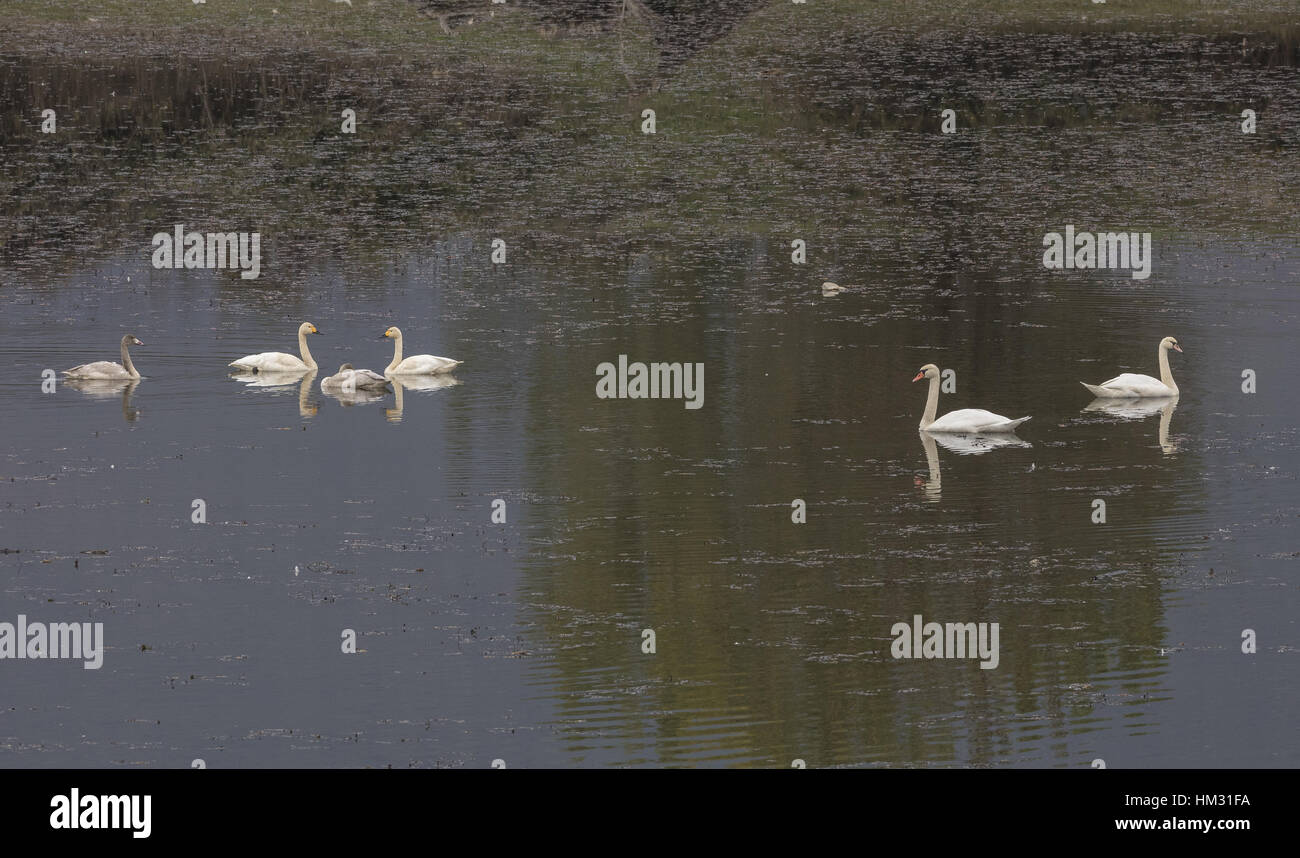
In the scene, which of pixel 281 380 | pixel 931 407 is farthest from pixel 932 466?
pixel 281 380

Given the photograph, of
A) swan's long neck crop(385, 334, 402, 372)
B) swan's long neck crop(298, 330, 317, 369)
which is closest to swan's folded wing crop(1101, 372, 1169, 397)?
swan's long neck crop(385, 334, 402, 372)

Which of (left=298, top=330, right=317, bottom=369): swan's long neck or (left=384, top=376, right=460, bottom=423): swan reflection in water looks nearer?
(left=384, top=376, right=460, bottom=423): swan reflection in water

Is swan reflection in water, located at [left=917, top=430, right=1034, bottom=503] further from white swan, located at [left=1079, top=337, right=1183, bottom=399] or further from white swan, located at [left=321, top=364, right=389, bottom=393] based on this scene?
white swan, located at [left=321, top=364, right=389, bottom=393]

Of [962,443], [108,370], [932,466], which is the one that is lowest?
[932,466]

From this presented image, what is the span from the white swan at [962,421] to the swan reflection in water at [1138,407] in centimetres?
146

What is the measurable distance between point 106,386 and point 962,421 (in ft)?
30.6

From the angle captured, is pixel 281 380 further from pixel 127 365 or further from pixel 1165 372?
pixel 1165 372

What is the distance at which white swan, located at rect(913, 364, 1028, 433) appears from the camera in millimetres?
19672

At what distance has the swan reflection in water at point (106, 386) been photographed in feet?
69.9

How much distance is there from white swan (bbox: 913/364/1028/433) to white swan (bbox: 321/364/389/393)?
6.04 m

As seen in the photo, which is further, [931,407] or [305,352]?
[305,352]

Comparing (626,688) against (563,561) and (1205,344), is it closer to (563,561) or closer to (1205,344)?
(563,561)

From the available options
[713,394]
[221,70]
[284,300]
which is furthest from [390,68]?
[713,394]

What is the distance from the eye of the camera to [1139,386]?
2109cm
